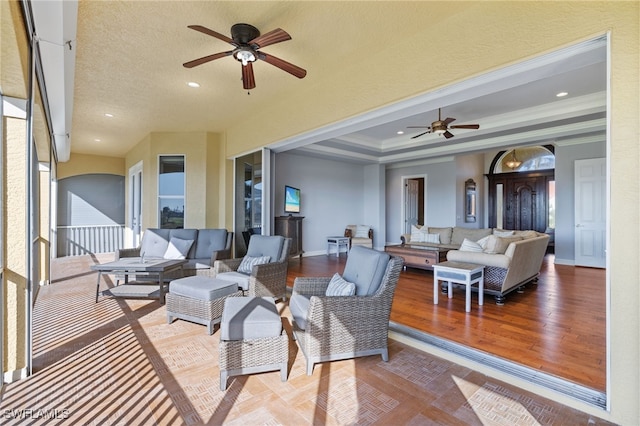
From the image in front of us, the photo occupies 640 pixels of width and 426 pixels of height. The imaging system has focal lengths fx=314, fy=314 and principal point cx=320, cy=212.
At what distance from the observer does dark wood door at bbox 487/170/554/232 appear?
965cm

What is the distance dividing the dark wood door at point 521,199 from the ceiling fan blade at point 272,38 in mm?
9998

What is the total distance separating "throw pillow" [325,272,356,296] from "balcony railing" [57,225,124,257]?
29.3 feet

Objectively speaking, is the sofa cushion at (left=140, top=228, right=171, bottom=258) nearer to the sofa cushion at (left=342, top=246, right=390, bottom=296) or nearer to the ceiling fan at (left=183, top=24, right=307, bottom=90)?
the ceiling fan at (left=183, top=24, right=307, bottom=90)

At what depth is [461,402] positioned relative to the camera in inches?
79.9

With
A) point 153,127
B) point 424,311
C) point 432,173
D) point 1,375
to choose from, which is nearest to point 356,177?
point 432,173

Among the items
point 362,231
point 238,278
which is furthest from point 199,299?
point 362,231

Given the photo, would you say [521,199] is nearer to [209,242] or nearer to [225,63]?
[209,242]

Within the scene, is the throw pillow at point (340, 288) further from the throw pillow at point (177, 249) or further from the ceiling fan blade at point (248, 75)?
the throw pillow at point (177, 249)

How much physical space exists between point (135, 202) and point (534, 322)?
8.67 meters

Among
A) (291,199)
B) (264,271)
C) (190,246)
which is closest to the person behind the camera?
(264,271)

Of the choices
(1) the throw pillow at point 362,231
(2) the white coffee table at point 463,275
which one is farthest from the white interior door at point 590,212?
(1) the throw pillow at point 362,231

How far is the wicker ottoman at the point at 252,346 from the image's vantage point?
7.26 ft

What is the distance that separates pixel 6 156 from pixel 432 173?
29.2ft

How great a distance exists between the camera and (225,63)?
354 centimetres
